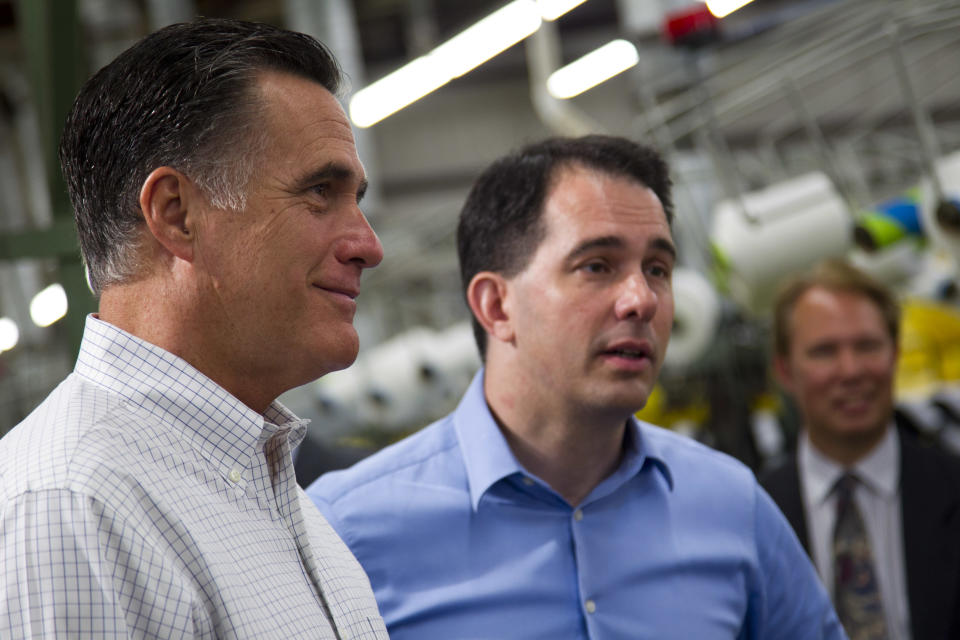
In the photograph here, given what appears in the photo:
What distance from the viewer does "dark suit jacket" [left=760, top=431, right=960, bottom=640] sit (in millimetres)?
1900

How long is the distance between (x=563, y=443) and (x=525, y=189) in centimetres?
43

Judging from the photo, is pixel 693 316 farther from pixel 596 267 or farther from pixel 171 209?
pixel 171 209

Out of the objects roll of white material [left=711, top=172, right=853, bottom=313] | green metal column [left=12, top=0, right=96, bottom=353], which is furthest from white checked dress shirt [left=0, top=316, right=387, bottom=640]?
roll of white material [left=711, top=172, right=853, bottom=313]

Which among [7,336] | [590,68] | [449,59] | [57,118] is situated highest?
[449,59]

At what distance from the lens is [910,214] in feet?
6.34

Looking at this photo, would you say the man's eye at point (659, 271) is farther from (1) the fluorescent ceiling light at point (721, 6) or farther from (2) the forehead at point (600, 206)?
(1) the fluorescent ceiling light at point (721, 6)

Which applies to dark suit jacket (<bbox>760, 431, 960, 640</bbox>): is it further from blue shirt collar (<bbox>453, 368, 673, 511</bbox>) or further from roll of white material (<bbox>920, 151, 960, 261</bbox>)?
blue shirt collar (<bbox>453, 368, 673, 511</bbox>)

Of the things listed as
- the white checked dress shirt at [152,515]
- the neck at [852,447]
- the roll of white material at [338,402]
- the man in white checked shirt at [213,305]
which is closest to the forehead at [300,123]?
the man in white checked shirt at [213,305]

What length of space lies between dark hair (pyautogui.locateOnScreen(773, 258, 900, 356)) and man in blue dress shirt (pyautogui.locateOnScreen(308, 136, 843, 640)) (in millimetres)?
750

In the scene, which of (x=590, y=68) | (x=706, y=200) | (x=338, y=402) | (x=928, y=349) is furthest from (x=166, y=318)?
(x=590, y=68)

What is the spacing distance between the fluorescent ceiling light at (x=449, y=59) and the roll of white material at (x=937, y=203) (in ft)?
10.8

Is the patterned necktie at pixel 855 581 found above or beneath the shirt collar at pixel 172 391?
beneath

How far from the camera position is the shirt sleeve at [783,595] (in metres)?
1.47

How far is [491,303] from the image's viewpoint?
5.24 ft
